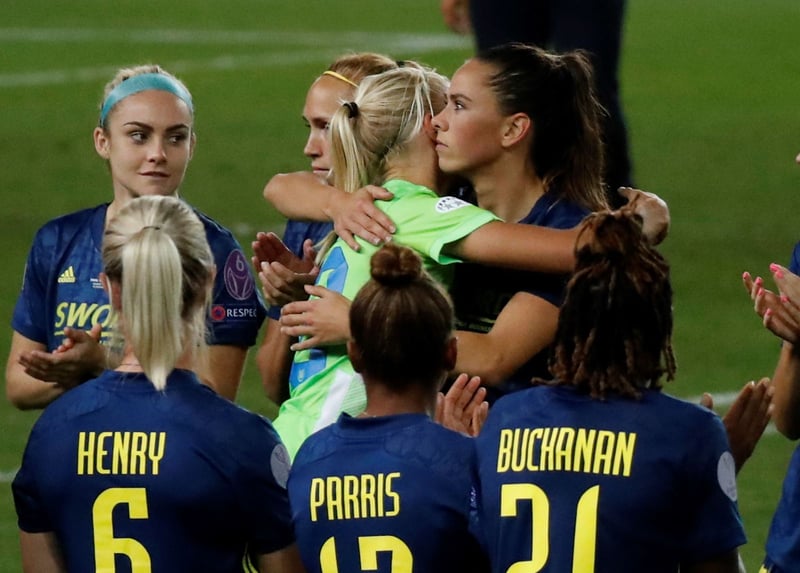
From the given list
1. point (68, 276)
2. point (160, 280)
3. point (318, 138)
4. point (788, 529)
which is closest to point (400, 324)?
point (160, 280)

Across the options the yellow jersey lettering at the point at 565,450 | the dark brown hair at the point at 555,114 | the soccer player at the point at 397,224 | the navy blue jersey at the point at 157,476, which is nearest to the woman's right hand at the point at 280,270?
the soccer player at the point at 397,224

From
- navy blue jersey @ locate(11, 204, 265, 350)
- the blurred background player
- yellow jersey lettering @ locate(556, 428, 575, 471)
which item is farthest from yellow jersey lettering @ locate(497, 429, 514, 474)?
navy blue jersey @ locate(11, 204, 265, 350)

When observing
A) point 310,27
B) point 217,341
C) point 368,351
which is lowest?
point 310,27

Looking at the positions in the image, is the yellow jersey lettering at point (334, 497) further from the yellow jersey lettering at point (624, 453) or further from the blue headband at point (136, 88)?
the blue headband at point (136, 88)

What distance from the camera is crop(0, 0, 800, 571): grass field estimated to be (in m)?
9.31

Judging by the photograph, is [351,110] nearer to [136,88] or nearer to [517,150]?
[517,150]

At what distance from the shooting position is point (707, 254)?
11219mm

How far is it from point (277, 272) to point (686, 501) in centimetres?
168

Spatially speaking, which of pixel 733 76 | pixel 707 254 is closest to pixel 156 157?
pixel 707 254

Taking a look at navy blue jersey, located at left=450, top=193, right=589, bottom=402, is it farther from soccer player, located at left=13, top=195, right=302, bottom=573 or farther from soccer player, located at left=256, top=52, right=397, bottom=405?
soccer player, located at left=13, top=195, right=302, bottom=573

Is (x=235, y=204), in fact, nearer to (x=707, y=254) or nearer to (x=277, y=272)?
(x=707, y=254)

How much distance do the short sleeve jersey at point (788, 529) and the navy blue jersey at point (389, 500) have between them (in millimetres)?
884

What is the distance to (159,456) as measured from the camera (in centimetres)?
374

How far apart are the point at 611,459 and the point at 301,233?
2.24 metres
